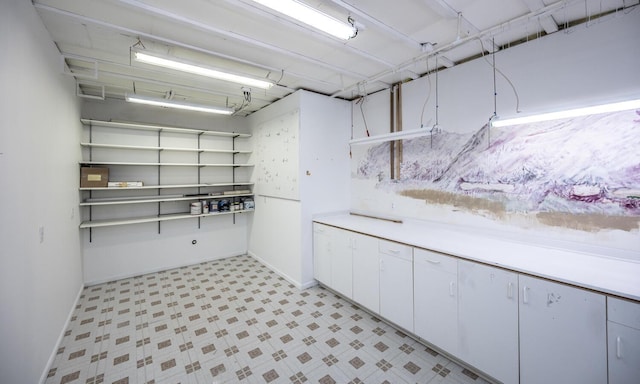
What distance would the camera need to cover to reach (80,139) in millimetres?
3686

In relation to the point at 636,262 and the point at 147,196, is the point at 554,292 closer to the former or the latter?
the point at 636,262

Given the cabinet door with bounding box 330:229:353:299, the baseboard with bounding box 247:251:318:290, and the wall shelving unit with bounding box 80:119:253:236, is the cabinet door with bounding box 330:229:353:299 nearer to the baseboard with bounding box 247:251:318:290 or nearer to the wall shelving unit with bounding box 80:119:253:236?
the baseboard with bounding box 247:251:318:290

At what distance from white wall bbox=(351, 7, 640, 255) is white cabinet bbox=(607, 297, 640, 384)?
2.68ft

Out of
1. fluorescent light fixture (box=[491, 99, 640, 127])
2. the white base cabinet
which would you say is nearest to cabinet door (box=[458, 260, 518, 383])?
the white base cabinet

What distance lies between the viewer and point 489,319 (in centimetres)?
199

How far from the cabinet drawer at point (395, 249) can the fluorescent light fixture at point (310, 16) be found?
6.49ft

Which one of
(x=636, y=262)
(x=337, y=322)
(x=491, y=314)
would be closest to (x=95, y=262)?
(x=337, y=322)

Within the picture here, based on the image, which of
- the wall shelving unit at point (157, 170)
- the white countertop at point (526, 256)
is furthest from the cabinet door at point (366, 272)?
the wall shelving unit at point (157, 170)

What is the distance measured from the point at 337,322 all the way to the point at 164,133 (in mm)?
4123

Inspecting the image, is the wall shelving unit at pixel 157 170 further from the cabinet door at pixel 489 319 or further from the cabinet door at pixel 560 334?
the cabinet door at pixel 560 334

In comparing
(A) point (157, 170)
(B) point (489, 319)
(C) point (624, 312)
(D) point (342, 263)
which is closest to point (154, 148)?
(A) point (157, 170)

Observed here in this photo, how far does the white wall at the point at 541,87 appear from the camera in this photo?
198 centimetres

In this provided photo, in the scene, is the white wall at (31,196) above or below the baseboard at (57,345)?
above

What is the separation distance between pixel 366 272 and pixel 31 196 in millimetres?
3094
